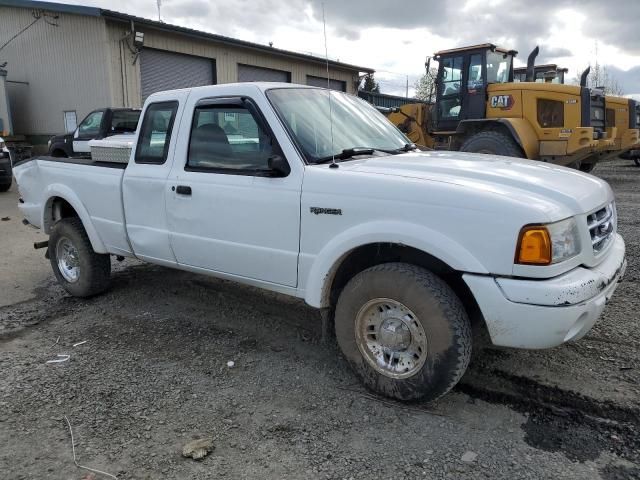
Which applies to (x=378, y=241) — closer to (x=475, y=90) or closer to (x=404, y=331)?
(x=404, y=331)

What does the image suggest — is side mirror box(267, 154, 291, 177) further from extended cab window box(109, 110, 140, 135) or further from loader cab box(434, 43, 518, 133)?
extended cab window box(109, 110, 140, 135)

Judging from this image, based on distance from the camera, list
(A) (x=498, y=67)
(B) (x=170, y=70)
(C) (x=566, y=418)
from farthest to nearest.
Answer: (B) (x=170, y=70), (A) (x=498, y=67), (C) (x=566, y=418)

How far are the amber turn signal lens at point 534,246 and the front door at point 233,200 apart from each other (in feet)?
4.62

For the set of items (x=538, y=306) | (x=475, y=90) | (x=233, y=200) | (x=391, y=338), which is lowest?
(x=391, y=338)

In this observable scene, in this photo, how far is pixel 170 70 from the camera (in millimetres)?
18047

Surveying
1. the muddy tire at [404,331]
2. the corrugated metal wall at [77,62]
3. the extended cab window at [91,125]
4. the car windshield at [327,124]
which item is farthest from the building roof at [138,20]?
the muddy tire at [404,331]

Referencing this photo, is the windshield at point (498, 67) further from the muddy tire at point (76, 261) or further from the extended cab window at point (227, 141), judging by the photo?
the muddy tire at point (76, 261)

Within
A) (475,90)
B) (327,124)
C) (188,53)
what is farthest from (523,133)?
(188,53)

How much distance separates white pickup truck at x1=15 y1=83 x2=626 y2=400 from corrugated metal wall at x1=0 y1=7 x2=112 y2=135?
534 inches

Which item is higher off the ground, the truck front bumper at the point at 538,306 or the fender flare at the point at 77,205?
the fender flare at the point at 77,205

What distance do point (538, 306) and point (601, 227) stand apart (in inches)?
35.9

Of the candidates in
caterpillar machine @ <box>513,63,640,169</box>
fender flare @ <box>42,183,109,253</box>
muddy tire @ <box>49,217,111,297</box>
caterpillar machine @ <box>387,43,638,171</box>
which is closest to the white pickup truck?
fender flare @ <box>42,183,109,253</box>

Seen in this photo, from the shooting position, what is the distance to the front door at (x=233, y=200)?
142 inches

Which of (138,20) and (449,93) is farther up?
(138,20)
